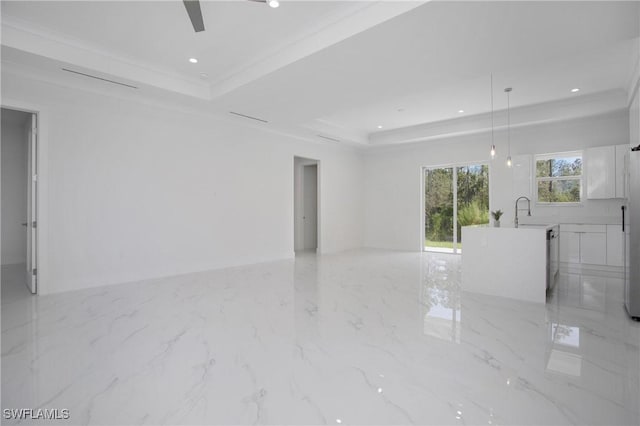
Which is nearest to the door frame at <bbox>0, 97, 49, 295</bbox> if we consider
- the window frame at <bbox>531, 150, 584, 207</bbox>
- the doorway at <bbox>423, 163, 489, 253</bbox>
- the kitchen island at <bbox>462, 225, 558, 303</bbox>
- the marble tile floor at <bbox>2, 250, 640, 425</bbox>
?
the marble tile floor at <bbox>2, 250, 640, 425</bbox>

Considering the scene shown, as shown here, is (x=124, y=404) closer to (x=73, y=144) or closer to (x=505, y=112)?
(x=73, y=144)

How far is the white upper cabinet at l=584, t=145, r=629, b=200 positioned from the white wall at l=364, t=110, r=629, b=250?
324 mm

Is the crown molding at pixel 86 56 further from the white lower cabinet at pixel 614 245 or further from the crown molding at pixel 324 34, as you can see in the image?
the white lower cabinet at pixel 614 245

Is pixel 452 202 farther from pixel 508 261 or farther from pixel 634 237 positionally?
pixel 634 237

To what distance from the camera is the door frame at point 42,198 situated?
13.2ft

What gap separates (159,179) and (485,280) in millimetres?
5089

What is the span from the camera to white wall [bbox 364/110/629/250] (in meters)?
5.90

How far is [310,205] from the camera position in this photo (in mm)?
8914

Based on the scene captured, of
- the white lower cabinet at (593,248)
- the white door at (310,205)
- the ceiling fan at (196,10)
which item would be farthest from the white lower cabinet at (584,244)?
the ceiling fan at (196,10)

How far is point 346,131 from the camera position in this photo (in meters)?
7.76

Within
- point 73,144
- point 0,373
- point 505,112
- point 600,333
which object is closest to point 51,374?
point 0,373

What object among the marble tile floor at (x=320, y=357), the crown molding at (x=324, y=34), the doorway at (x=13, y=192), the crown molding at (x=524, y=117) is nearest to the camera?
the marble tile floor at (x=320, y=357)

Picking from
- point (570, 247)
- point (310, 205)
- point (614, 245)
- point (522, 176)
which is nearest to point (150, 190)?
point (310, 205)

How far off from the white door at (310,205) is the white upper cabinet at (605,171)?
5932mm
